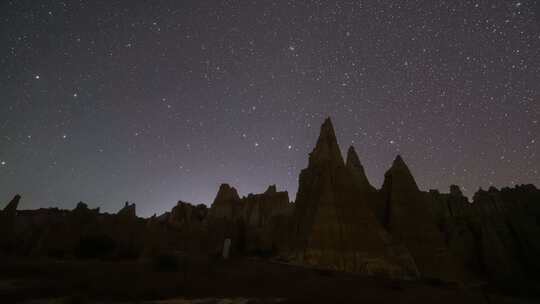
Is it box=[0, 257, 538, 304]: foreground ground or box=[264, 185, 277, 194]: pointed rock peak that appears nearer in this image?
box=[0, 257, 538, 304]: foreground ground

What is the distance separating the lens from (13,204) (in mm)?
38781

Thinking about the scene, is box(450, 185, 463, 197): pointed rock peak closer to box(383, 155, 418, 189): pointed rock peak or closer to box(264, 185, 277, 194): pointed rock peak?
box(383, 155, 418, 189): pointed rock peak

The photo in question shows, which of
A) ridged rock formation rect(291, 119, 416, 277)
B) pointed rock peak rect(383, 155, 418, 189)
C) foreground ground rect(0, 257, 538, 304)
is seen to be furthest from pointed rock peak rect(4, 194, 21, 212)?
pointed rock peak rect(383, 155, 418, 189)

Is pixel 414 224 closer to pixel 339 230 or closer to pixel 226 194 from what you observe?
pixel 339 230

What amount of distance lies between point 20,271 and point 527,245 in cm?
6447

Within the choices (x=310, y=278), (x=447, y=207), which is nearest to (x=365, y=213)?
(x=310, y=278)

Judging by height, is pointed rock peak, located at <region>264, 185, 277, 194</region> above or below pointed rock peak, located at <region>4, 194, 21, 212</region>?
above

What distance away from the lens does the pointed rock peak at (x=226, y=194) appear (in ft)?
233

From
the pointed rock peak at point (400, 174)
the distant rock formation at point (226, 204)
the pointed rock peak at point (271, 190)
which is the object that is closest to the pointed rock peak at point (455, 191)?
the pointed rock peak at point (400, 174)

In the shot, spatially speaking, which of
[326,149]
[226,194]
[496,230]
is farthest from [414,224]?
[226,194]

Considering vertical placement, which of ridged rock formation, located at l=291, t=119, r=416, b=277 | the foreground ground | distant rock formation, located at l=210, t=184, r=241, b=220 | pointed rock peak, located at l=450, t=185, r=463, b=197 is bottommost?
the foreground ground

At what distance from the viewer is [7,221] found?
126 feet

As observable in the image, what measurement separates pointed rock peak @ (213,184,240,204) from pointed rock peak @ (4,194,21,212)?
3852 cm

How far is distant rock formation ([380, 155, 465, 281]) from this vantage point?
33812mm
